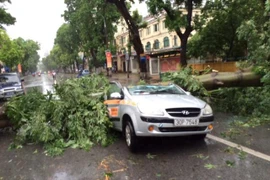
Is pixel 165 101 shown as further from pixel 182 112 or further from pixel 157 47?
pixel 157 47

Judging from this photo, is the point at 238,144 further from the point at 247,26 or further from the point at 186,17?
the point at 186,17

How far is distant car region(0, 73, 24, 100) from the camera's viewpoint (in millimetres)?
14703

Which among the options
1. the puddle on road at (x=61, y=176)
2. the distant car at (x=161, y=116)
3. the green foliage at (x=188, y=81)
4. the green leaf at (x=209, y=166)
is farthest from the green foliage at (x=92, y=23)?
the green leaf at (x=209, y=166)

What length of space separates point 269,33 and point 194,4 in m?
11.2

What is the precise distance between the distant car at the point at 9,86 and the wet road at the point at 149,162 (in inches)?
382

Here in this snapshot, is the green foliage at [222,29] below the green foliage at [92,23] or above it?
below

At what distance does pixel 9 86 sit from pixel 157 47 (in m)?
33.4

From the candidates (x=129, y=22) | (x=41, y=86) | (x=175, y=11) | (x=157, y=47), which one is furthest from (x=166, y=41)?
(x=175, y=11)

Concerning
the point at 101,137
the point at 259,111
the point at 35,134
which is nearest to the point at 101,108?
the point at 101,137

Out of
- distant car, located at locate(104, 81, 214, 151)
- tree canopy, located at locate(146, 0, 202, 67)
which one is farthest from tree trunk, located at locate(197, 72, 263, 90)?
tree canopy, located at locate(146, 0, 202, 67)

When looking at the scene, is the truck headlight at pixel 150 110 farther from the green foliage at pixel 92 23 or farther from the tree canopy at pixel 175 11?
the green foliage at pixel 92 23

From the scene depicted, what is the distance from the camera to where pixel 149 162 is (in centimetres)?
471

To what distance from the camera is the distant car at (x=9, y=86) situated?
48.2 ft

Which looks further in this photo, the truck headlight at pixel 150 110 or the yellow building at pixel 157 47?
the yellow building at pixel 157 47
